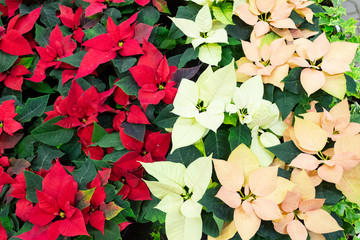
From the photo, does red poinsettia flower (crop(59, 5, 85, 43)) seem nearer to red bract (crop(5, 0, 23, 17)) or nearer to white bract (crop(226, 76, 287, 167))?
red bract (crop(5, 0, 23, 17))

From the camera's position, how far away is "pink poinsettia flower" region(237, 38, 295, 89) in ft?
2.81

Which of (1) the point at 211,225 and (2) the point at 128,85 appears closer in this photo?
(1) the point at 211,225

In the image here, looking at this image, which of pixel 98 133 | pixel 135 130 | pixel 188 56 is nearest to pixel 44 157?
pixel 98 133

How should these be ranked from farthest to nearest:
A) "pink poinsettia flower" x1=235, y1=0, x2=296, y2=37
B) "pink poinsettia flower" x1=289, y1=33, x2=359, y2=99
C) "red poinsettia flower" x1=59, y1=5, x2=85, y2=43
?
1. "red poinsettia flower" x1=59, y1=5, x2=85, y2=43
2. "pink poinsettia flower" x1=235, y1=0, x2=296, y2=37
3. "pink poinsettia flower" x1=289, y1=33, x2=359, y2=99

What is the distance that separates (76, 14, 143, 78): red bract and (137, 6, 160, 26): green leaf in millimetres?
58

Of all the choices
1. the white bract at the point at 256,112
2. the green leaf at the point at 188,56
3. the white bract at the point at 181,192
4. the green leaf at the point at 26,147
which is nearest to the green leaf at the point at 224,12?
the green leaf at the point at 188,56

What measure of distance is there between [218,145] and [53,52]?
0.58 m

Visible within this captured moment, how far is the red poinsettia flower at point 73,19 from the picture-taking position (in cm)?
103

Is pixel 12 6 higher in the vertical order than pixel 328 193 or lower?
higher

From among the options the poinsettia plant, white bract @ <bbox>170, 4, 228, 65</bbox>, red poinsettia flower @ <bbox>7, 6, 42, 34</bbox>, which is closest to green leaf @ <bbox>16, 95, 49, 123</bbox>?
the poinsettia plant

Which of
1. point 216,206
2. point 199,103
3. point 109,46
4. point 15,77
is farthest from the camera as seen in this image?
point 15,77

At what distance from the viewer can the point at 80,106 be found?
917 millimetres

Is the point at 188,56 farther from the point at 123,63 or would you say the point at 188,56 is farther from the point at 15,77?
the point at 15,77

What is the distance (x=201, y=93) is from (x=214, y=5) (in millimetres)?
325
